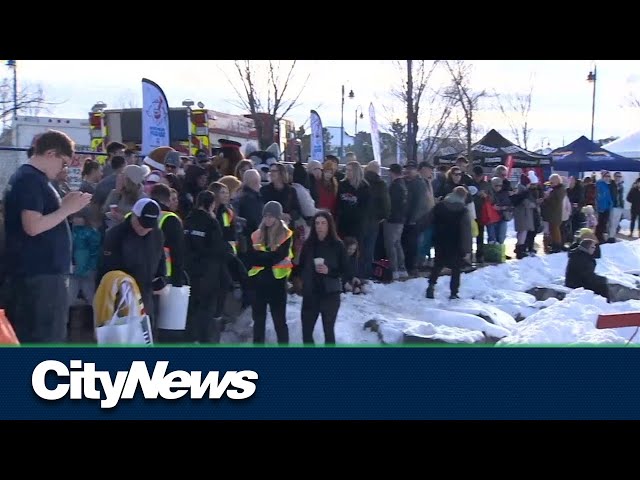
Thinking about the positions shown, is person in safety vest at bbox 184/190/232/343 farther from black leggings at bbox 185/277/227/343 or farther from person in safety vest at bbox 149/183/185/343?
person in safety vest at bbox 149/183/185/343

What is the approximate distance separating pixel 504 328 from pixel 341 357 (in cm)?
474

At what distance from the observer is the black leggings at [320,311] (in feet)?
21.8

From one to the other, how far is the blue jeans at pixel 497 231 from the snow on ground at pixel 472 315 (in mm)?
584

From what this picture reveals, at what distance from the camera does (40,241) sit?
4707 mm

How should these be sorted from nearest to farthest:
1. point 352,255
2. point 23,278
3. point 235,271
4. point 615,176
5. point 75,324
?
point 23,278 < point 75,324 < point 235,271 < point 352,255 < point 615,176

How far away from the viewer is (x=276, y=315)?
669cm

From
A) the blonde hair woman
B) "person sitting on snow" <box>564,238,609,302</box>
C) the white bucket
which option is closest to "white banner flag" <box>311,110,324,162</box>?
the blonde hair woman

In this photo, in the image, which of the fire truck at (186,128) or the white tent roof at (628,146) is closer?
the fire truck at (186,128)

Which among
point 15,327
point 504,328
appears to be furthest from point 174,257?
point 504,328

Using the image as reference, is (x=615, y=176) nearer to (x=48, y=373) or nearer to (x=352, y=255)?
(x=352, y=255)

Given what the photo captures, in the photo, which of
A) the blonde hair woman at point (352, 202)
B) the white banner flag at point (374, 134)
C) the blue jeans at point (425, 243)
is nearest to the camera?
the blonde hair woman at point (352, 202)

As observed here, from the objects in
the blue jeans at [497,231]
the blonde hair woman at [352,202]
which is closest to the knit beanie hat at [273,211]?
the blonde hair woman at [352,202]

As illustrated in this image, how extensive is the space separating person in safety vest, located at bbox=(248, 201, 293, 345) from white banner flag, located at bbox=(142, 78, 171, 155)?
4.26 m

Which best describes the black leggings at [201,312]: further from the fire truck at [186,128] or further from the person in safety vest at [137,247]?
the fire truck at [186,128]
